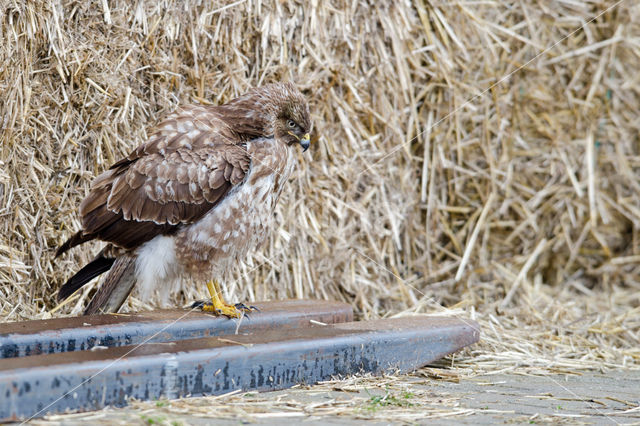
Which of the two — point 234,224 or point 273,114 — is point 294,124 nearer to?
point 273,114

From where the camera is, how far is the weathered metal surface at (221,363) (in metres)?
2.38

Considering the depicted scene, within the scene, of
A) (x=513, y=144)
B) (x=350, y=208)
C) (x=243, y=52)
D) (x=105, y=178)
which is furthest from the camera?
(x=513, y=144)

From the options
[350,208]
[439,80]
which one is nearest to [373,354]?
[350,208]

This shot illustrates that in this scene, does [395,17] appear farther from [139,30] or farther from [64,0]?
[64,0]

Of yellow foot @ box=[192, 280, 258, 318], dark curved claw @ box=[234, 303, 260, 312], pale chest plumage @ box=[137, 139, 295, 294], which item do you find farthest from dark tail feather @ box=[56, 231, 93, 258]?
dark curved claw @ box=[234, 303, 260, 312]

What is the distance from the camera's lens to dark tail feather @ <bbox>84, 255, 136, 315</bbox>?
11.9ft

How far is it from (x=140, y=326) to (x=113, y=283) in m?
0.52

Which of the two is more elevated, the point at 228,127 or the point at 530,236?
the point at 228,127

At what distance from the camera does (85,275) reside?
3635 mm

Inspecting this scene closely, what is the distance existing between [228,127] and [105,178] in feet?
2.03

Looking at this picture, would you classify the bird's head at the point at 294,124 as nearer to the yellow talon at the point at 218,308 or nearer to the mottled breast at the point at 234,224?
the mottled breast at the point at 234,224

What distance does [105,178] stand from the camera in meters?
3.67

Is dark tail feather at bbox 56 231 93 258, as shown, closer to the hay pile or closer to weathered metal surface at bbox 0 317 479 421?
the hay pile

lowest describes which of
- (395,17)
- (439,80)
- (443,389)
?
(443,389)
